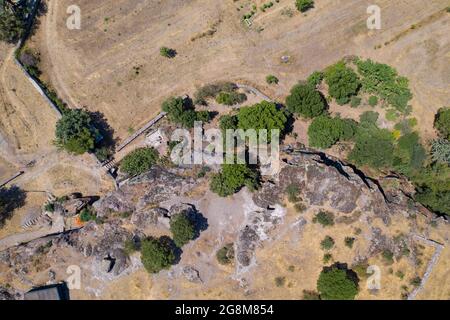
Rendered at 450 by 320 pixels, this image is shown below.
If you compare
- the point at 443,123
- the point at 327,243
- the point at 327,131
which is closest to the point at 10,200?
the point at 327,243

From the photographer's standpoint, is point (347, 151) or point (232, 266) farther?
point (347, 151)

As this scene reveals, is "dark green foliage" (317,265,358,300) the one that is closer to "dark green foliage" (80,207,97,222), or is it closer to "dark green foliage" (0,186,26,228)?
"dark green foliage" (80,207,97,222)

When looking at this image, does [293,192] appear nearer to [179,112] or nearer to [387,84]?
[179,112]

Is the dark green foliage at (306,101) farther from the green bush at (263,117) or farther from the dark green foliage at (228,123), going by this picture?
the dark green foliage at (228,123)

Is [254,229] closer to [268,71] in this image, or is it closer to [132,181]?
[132,181]
